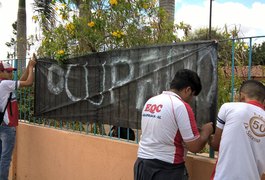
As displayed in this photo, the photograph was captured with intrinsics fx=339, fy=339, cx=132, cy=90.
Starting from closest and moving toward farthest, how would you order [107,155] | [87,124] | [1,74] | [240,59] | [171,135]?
[171,135] → [240,59] → [107,155] → [87,124] → [1,74]

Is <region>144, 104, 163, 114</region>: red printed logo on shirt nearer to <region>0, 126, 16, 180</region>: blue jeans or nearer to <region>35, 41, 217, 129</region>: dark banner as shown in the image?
<region>35, 41, 217, 129</region>: dark banner

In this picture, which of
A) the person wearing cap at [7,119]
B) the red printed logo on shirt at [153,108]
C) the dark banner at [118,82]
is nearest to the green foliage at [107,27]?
the dark banner at [118,82]

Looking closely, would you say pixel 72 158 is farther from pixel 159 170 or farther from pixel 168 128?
pixel 168 128

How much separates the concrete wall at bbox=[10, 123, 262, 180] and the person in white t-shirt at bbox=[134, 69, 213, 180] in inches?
23.6

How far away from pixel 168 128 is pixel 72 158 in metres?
2.27

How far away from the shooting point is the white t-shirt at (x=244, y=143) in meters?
2.19

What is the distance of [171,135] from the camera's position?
8.17ft

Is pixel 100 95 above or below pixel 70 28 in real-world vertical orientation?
below

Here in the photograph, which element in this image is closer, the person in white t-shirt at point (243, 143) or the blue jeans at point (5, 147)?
the person in white t-shirt at point (243, 143)

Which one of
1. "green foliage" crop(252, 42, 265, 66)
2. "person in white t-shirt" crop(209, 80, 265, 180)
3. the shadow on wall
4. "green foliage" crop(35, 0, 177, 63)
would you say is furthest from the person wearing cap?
"person in white t-shirt" crop(209, 80, 265, 180)

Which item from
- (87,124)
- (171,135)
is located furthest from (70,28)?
(171,135)

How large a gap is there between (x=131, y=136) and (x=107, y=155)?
1.17ft

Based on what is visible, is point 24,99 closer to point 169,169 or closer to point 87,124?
point 87,124

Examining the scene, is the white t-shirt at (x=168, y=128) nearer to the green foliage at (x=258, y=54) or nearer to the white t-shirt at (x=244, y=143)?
the white t-shirt at (x=244, y=143)
